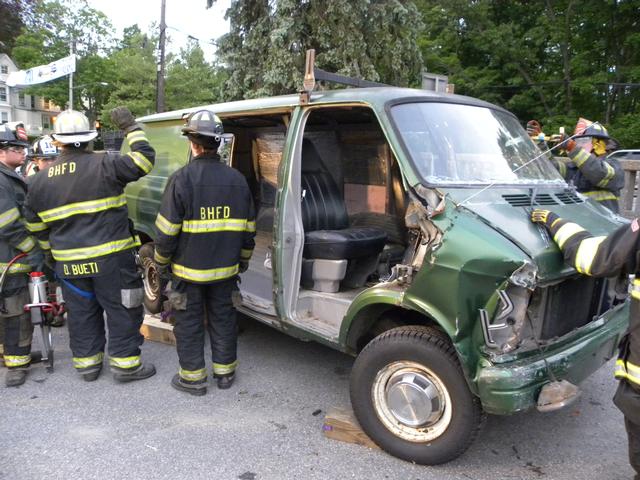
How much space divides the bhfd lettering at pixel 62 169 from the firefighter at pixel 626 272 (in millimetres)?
3303

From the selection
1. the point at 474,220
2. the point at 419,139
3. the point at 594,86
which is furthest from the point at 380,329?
the point at 594,86

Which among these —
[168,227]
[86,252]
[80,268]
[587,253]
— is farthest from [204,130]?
[587,253]

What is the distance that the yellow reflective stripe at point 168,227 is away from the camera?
3.50m

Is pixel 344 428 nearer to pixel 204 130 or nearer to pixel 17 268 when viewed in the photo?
pixel 204 130

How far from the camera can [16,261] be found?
396cm

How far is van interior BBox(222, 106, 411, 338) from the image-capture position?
12.1 ft

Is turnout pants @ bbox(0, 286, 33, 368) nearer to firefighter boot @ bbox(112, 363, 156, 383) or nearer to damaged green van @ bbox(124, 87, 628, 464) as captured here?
firefighter boot @ bbox(112, 363, 156, 383)

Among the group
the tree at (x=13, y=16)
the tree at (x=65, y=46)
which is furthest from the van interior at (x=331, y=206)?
the tree at (x=13, y=16)

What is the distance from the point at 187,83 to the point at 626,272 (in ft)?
112

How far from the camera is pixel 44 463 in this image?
289 centimetres

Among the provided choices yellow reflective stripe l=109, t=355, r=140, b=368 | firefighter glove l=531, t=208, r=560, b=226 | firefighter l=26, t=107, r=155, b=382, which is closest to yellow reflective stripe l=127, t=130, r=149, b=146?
firefighter l=26, t=107, r=155, b=382

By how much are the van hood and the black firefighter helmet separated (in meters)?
1.69

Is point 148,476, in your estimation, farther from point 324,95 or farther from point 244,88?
point 244,88

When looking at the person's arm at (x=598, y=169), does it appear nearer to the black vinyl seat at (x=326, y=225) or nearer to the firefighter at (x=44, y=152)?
the black vinyl seat at (x=326, y=225)
